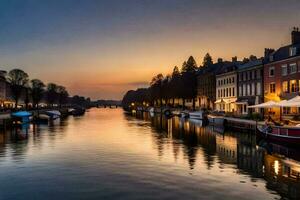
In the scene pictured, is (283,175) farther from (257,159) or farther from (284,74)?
(284,74)

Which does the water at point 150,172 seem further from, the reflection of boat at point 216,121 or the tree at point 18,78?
the tree at point 18,78

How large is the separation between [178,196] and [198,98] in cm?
11144

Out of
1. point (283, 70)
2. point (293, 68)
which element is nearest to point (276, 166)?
point (293, 68)

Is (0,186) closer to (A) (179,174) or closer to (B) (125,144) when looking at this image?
(A) (179,174)

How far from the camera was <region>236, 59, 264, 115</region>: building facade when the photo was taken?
77.2m

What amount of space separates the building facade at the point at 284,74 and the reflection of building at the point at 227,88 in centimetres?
1749

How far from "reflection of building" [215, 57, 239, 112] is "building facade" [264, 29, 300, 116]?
17.5 meters

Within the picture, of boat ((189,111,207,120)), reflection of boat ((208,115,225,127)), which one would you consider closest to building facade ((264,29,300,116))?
reflection of boat ((208,115,225,127))

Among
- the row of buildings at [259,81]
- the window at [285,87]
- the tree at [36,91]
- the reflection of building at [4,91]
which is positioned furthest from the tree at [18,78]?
the window at [285,87]

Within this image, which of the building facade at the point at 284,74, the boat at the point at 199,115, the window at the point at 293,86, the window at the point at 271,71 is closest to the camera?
the window at the point at 293,86

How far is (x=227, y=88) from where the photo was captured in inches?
3851

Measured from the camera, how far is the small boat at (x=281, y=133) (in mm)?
37731

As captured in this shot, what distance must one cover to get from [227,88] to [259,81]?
20648mm

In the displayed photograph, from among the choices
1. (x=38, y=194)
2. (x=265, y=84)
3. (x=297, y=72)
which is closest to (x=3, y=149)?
(x=38, y=194)
